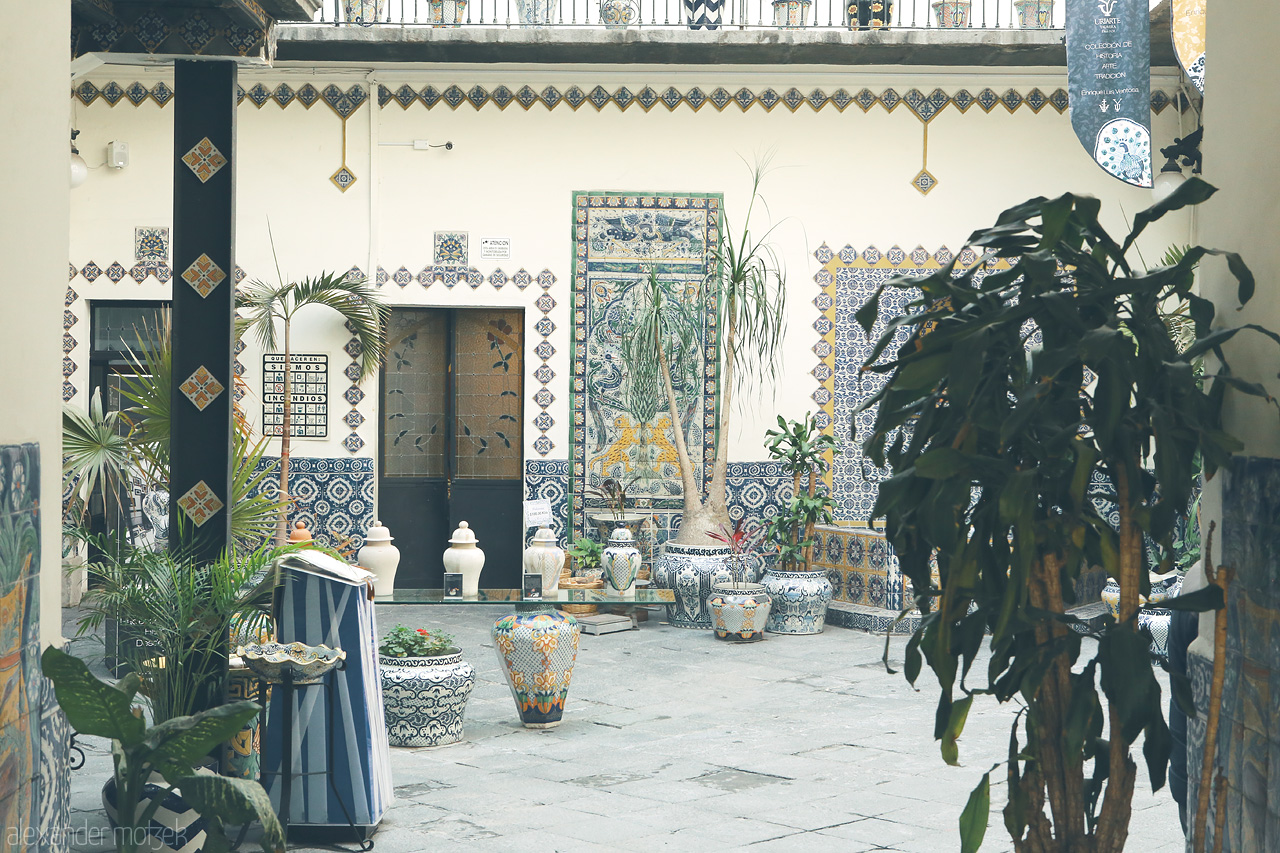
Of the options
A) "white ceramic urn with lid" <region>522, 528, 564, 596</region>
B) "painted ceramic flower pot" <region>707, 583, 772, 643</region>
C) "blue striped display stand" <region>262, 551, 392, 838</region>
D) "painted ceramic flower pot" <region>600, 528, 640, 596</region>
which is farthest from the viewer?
"painted ceramic flower pot" <region>707, 583, 772, 643</region>

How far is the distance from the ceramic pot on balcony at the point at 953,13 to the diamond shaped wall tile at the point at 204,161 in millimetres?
7078

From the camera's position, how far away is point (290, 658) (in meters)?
4.20

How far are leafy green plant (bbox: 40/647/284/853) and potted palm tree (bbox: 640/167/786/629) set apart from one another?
6084 millimetres

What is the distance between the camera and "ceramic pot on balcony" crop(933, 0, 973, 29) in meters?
9.90

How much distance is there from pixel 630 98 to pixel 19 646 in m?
8.08

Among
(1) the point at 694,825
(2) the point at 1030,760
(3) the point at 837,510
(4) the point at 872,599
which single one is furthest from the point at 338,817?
(3) the point at 837,510

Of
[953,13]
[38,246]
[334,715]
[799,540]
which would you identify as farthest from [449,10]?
[38,246]

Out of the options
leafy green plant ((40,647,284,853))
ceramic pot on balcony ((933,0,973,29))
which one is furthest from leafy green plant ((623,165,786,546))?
leafy green plant ((40,647,284,853))

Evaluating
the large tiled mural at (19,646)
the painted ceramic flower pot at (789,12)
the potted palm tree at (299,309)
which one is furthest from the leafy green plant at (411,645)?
the painted ceramic flower pot at (789,12)

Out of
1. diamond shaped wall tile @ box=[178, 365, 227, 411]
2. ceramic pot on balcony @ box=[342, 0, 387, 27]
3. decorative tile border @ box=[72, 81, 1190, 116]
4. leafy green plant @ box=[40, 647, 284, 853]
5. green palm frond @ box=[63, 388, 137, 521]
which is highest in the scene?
ceramic pot on balcony @ box=[342, 0, 387, 27]

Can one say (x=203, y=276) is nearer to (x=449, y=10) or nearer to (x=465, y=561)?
(x=465, y=561)

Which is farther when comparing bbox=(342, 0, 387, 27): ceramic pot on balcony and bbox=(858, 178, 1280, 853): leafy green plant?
bbox=(342, 0, 387, 27): ceramic pot on balcony

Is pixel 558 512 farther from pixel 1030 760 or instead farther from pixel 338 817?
pixel 1030 760

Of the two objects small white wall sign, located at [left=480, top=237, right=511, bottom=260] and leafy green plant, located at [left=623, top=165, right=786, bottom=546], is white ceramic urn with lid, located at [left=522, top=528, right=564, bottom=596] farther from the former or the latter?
small white wall sign, located at [left=480, top=237, right=511, bottom=260]
